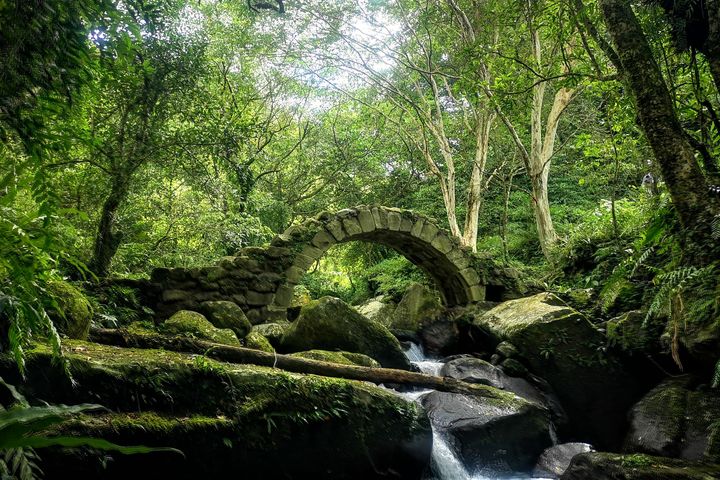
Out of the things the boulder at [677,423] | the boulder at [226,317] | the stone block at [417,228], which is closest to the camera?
the boulder at [677,423]

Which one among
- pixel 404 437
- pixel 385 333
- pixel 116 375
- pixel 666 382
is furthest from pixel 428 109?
pixel 116 375

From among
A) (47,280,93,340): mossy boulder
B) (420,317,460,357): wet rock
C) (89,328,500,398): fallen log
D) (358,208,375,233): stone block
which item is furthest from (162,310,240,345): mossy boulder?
(420,317,460,357): wet rock

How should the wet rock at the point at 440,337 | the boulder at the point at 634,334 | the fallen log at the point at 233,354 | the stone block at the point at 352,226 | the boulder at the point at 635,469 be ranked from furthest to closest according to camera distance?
the wet rock at the point at 440,337 < the stone block at the point at 352,226 < the boulder at the point at 634,334 < the fallen log at the point at 233,354 < the boulder at the point at 635,469

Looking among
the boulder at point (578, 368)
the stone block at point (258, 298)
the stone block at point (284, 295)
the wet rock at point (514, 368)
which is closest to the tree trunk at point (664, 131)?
the boulder at point (578, 368)

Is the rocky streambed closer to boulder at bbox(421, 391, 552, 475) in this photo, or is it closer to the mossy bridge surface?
boulder at bbox(421, 391, 552, 475)

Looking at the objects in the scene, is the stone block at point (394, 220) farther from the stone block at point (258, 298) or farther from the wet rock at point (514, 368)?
the wet rock at point (514, 368)

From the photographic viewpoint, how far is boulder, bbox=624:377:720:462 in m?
3.81

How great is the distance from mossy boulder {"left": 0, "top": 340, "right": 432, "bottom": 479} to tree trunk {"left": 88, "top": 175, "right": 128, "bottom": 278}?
3881 millimetres

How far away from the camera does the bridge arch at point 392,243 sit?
326 inches

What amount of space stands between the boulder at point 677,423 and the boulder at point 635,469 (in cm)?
48

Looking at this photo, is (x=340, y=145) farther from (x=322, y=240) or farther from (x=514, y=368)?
(x=514, y=368)

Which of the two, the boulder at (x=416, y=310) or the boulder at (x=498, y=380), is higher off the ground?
the boulder at (x=416, y=310)

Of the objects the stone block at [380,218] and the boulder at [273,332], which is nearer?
the boulder at [273,332]

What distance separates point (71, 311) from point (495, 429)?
13.0 ft
